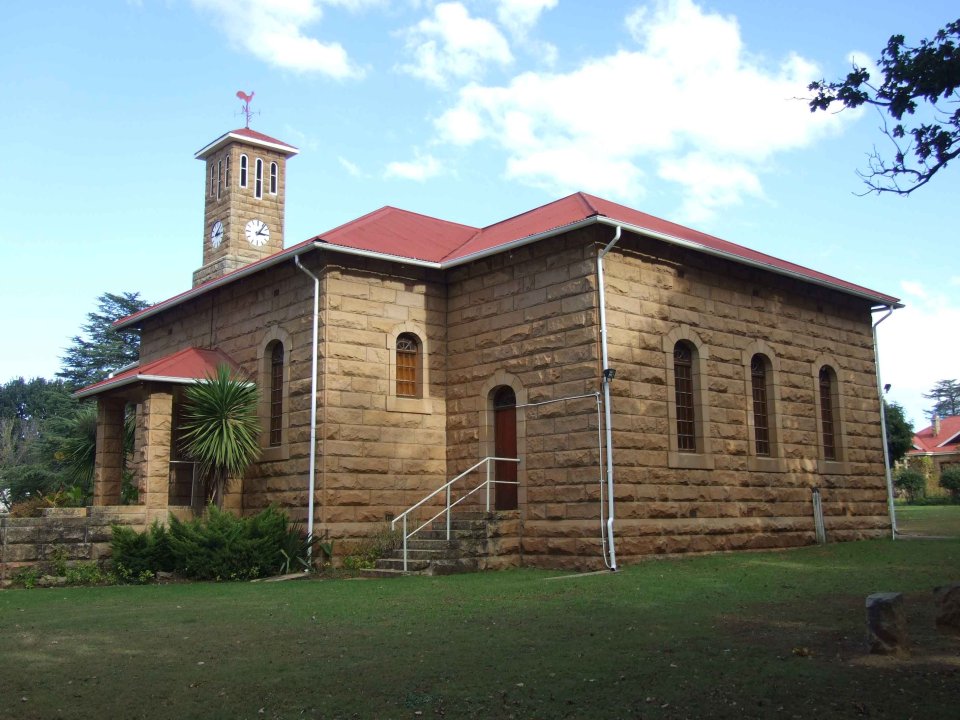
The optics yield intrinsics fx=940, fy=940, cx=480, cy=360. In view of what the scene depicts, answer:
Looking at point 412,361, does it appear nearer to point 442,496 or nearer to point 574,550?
point 442,496

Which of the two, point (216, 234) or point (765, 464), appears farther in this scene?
point (216, 234)

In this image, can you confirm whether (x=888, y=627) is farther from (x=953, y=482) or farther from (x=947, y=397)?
(x=947, y=397)

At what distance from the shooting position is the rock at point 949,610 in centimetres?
798

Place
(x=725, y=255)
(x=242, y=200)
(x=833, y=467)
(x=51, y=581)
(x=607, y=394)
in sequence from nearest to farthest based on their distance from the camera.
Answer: (x=51, y=581) < (x=607, y=394) < (x=725, y=255) < (x=833, y=467) < (x=242, y=200)

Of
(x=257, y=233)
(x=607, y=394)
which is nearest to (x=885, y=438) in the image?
(x=607, y=394)

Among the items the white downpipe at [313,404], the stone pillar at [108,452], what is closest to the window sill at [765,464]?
the white downpipe at [313,404]

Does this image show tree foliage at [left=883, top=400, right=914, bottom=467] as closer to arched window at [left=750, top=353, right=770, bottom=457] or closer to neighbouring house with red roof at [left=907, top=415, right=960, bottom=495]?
neighbouring house with red roof at [left=907, top=415, right=960, bottom=495]

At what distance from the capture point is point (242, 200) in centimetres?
2994

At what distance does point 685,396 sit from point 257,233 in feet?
55.8

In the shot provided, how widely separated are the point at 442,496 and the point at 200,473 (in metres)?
5.10

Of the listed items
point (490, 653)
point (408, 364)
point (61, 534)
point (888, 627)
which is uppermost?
point (408, 364)

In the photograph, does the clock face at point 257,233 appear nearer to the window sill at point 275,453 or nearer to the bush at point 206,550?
the window sill at point 275,453

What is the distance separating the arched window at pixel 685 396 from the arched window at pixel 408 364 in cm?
511

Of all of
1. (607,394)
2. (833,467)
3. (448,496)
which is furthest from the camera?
(833,467)
